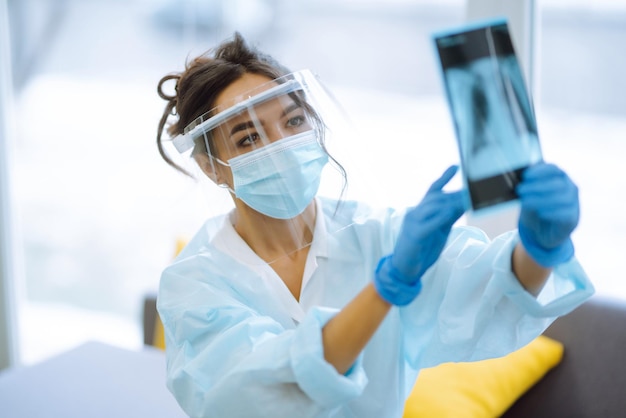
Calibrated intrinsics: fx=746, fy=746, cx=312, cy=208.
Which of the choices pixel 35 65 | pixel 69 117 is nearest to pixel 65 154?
pixel 69 117

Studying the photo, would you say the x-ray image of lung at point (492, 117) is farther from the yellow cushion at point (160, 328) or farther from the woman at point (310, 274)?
the yellow cushion at point (160, 328)

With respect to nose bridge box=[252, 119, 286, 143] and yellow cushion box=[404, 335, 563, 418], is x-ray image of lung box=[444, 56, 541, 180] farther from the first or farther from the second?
yellow cushion box=[404, 335, 563, 418]

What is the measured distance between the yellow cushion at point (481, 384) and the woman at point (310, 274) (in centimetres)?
21

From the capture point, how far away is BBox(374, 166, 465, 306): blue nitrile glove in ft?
3.52

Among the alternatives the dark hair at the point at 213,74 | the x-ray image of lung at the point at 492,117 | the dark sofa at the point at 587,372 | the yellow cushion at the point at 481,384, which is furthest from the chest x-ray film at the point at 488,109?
the dark sofa at the point at 587,372

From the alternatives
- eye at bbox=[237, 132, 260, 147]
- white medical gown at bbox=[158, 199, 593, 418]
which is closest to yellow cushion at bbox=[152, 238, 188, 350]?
white medical gown at bbox=[158, 199, 593, 418]

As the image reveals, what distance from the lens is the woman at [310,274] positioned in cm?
109

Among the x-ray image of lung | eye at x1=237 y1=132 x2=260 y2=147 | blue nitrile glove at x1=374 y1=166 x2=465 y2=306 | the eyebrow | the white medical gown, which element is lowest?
the white medical gown

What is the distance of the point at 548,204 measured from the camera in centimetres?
102

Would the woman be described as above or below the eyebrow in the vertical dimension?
below

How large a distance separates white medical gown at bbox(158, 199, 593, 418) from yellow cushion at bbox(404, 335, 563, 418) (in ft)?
0.75

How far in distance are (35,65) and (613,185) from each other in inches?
88.4

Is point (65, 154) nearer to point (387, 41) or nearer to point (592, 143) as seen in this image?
point (387, 41)

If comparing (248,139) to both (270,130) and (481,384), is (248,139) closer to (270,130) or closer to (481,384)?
(270,130)
